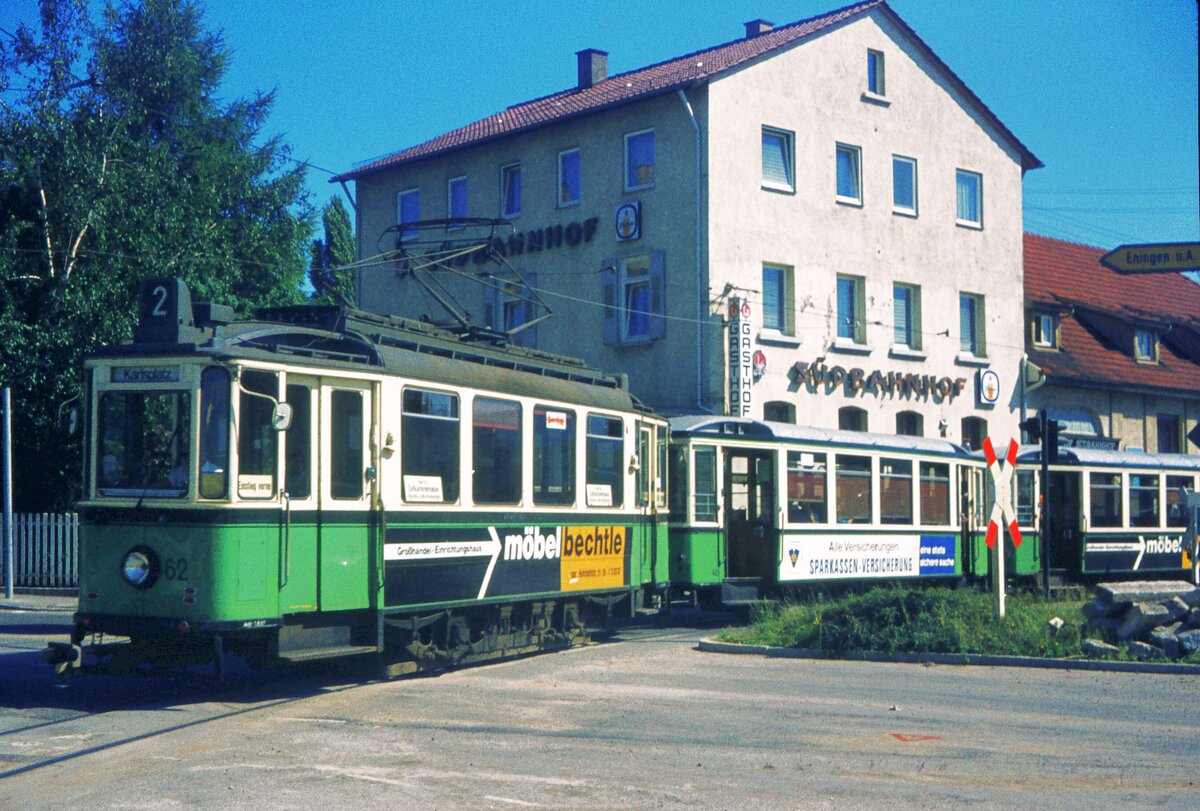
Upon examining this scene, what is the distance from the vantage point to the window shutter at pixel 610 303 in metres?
31.8

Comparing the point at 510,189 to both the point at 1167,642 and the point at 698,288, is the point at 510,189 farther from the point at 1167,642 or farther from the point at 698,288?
the point at 1167,642

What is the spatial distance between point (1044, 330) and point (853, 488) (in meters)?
19.2

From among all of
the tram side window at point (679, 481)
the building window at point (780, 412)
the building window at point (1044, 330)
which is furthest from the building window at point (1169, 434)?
the tram side window at point (679, 481)

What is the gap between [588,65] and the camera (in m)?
37.9

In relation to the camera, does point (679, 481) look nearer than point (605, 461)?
No

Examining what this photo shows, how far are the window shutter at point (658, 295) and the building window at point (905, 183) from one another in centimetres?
720

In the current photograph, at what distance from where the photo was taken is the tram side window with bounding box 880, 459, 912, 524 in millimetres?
23688

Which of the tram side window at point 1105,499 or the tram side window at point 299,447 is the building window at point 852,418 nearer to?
the tram side window at point 1105,499

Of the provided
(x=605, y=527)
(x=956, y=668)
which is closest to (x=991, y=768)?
(x=956, y=668)

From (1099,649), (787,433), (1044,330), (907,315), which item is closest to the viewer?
(1099,649)

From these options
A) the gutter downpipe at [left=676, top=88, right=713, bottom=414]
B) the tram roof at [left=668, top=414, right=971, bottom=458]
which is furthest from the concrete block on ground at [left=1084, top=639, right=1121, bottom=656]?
the gutter downpipe at [left=676, top=88, right=713, bottom=414]

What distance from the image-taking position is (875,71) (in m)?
34.6

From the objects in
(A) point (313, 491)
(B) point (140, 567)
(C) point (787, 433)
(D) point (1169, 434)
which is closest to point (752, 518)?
(C) point (787, 433)

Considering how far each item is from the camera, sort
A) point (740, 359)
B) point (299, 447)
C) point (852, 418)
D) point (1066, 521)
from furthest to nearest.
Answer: point (852, 418)
point (740, 359)
point (1066, 521)
point (299, 447)
